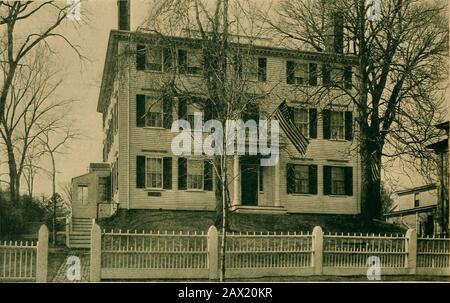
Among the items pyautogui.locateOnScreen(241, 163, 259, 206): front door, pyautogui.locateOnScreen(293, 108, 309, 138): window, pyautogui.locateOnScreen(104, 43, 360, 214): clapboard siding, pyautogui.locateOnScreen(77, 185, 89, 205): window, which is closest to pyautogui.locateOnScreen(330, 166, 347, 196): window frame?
pyautogui.locateOnScreen(104, 43, 360, 214): clapboard siding

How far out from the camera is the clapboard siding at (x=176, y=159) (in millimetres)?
14438

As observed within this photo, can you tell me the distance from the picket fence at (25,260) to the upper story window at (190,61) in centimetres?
471

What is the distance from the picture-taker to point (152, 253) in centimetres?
1230

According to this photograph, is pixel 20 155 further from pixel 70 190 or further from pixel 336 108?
pixel 336 108

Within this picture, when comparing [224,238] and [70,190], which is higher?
[70,190]

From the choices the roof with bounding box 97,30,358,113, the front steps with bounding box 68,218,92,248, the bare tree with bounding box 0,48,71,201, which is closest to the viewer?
the bare tree with bounding box 0,48,71,201

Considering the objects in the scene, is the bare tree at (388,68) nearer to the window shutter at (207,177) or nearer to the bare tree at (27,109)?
the window shutter at (207,177)

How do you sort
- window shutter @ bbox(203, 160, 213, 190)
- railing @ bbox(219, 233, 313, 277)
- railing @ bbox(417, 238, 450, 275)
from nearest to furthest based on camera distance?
railing @ bbox(219, 233, 313, 277)
railing @ bbox(417, 238, 450, 275)
window shutter @ bbox(203, 160, 213, 190)

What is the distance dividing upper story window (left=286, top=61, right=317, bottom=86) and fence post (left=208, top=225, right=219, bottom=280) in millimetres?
4779

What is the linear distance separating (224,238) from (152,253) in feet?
4.67

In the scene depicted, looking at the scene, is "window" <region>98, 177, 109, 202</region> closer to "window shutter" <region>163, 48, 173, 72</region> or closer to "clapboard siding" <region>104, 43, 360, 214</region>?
"clapboard siding" <region>104, 43, 360, 214</region>

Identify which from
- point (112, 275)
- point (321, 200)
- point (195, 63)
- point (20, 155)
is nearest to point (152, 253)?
point (112, 275)

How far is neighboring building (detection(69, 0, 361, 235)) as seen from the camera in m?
13.9
